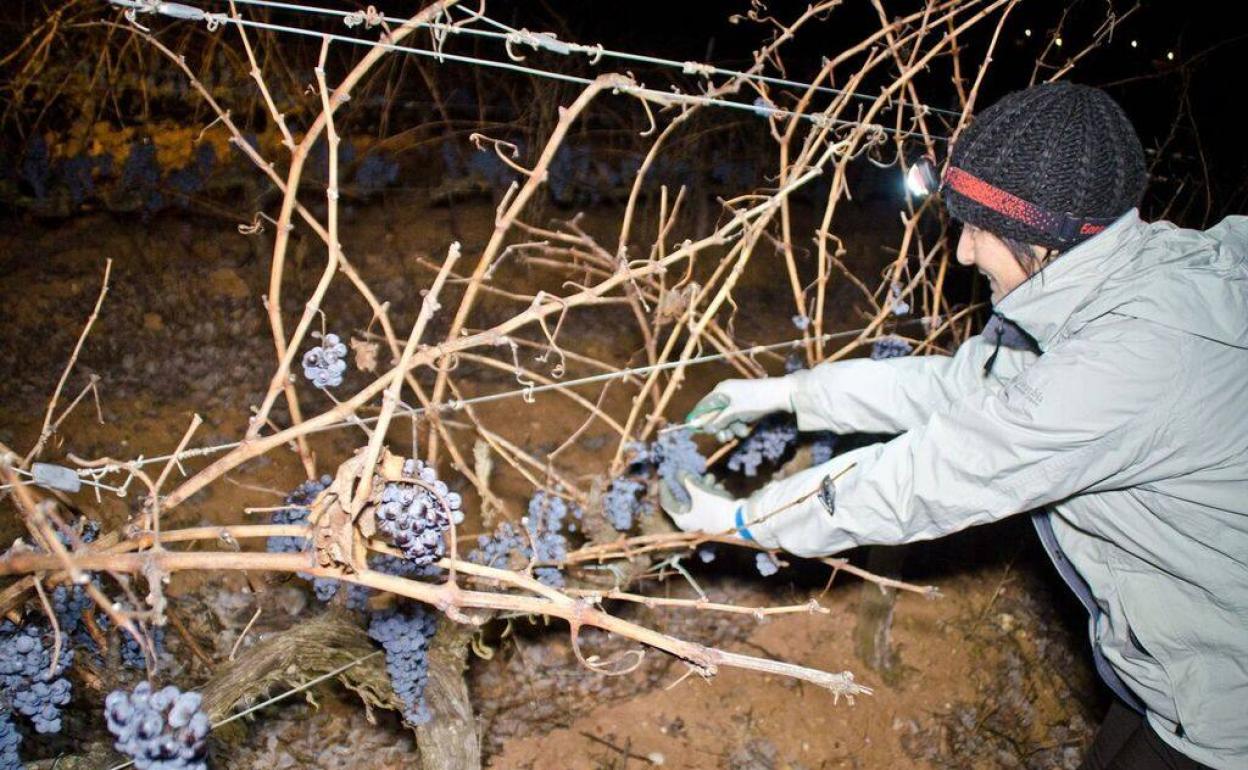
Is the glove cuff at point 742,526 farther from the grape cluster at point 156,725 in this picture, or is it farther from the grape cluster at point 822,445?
the grape cluster at point 156,725

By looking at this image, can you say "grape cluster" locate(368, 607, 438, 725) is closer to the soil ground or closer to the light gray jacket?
the soil ground

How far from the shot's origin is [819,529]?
179 cm

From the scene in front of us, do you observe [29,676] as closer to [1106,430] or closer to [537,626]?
[537,626]

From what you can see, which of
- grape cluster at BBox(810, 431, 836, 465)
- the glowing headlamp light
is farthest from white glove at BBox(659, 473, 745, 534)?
the glowing headlamp light

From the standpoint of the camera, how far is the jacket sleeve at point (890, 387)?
2.06 meters

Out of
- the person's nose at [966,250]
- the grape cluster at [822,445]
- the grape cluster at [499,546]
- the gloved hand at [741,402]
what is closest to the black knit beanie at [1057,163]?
the person's nose at [966,250]

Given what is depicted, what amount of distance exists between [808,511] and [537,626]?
1.58m

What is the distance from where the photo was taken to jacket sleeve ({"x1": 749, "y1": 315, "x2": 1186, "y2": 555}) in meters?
1.45

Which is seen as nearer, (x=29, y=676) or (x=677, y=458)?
(x=29, y=676)

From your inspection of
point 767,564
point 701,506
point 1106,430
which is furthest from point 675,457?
point 1106,430

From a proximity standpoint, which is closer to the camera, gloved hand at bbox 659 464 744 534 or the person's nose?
the person's nose

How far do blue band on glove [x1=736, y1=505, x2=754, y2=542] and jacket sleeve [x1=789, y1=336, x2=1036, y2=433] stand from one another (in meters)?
0.39

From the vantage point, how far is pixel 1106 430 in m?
1.46

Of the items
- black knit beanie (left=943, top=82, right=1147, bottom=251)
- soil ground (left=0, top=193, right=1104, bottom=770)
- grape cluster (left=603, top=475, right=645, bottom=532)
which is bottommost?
soil ground (left=0, top=193, right=1104, bottom=770)
